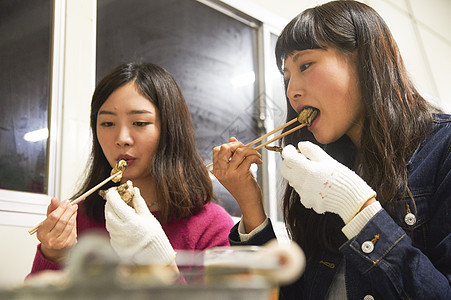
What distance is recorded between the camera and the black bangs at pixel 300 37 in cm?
125

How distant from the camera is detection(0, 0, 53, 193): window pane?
1.77m

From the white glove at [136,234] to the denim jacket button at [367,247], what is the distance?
37 centimetres

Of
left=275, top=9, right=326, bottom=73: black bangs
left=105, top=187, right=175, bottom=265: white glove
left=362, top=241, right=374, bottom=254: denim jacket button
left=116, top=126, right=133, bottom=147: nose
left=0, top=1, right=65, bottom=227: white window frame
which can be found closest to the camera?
left=362, top=241, right=374, bottom=254: denim jacket button

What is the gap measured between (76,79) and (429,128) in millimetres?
1437

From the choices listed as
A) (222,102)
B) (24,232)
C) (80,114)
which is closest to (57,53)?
(80,114)

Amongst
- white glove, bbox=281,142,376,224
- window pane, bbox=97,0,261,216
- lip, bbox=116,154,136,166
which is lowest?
white glove, bbox=281,142,376,224

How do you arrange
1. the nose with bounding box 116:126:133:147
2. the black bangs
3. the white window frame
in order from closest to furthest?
1. the black bangs
2. the nose with bounding box 116:126:133:147
3. the white window frame

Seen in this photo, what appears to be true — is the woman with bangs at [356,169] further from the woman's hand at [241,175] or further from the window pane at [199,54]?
the window pane at [199,54]

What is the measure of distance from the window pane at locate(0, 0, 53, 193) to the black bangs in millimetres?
1059

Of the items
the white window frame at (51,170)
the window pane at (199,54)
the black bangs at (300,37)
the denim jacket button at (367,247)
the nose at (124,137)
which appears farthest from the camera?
the window pane at (199,54)

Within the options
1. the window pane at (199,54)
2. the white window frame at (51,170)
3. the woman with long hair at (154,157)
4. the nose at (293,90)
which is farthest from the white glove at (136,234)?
the window pane at (199,54)

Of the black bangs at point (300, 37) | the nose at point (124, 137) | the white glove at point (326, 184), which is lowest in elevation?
the white glove at point (326, 184)

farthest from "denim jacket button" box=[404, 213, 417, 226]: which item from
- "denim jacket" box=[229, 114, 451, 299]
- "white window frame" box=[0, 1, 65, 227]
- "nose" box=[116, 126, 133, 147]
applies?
"white window frame" box=[0, 1, 65, 227]

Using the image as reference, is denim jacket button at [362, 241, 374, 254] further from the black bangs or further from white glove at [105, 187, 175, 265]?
the black bangs
